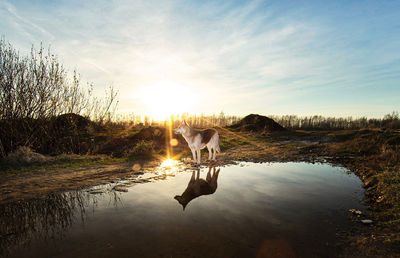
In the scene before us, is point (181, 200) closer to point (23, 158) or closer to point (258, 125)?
point (23, 158)

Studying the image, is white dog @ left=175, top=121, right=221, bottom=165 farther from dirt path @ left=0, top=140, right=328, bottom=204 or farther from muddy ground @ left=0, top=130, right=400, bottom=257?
dirt path @ left=0, top=140, right=328, bottom=204

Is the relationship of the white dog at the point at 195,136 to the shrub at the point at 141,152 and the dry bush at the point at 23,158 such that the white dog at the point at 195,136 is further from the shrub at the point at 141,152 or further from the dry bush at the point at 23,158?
the dry bush at the point at 23,158

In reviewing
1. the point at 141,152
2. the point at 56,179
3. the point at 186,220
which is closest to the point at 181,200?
the point at 186,220

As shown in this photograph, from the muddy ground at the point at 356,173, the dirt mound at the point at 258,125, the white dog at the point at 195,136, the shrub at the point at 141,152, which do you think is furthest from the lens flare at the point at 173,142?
the dirt mound at the point at 258,125

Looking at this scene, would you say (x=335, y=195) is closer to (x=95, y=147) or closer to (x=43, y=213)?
(x=43, y=213)

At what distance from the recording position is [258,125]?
34969 mm

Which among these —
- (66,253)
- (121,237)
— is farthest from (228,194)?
(66,253)

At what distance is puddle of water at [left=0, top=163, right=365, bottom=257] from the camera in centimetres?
340

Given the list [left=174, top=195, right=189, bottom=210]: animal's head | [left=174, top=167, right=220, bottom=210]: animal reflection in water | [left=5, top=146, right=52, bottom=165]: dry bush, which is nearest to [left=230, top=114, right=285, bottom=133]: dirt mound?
[left=174, top=167, right=220, bottom=210]: animal reflection in water

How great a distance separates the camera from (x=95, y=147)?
15047 millimetres

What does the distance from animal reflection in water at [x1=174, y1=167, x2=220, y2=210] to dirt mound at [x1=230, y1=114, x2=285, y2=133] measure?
26310mm

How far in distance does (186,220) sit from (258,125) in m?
32.7

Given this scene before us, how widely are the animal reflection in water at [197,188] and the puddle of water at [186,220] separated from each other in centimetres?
3

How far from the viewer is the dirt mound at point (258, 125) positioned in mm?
33562
